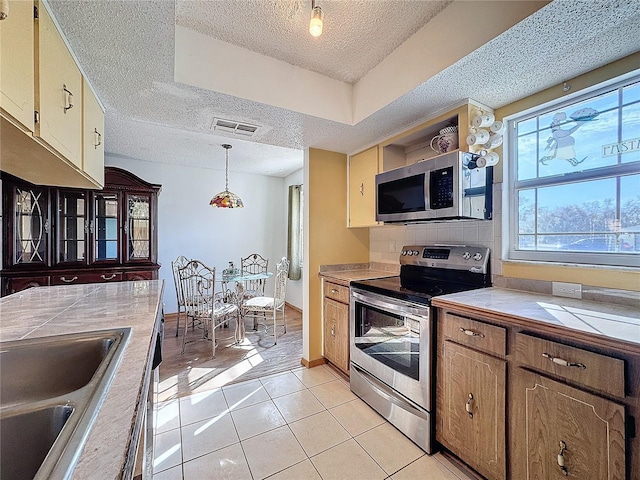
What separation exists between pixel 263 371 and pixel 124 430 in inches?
90.4

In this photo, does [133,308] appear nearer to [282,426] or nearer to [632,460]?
[282,426]

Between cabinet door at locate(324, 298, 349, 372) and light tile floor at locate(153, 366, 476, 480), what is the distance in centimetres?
26

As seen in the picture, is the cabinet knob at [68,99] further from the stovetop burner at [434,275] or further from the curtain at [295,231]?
the curtain at [295,231]

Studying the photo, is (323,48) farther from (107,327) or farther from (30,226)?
(30,226)

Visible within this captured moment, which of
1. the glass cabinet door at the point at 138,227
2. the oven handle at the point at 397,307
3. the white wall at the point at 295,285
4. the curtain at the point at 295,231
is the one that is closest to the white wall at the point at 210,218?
the white wall at the point at 295,285

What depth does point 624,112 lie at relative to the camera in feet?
4.79

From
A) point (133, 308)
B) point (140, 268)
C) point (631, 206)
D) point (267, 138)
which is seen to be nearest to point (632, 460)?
point (631, 206)

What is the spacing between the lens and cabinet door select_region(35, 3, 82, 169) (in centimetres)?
109

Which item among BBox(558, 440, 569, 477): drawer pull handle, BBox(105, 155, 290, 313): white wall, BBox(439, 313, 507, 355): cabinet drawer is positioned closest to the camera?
BBox(558, 440, 569, 477): drawer pull handle

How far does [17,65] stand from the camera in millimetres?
951

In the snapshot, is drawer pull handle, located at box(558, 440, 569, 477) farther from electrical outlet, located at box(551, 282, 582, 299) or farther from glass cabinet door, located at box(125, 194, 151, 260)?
glass cabinet door, located at box(125, 194, 151, 260)

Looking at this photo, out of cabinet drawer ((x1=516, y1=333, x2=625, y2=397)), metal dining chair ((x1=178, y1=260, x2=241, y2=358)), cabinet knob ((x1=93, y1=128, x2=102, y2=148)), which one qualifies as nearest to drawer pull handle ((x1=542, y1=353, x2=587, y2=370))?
cabinet drawer ((x1=516, y1=333, x2=625, y2=397))

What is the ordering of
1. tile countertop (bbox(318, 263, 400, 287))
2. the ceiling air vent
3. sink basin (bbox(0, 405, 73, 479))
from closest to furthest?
1. sink basin (bbox(0, 405, 73, 479))
2. the ceiling air vent
3. tile countertop (bbox(318, 263, 400, 287))

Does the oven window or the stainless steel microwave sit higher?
the stainless steel microwave
